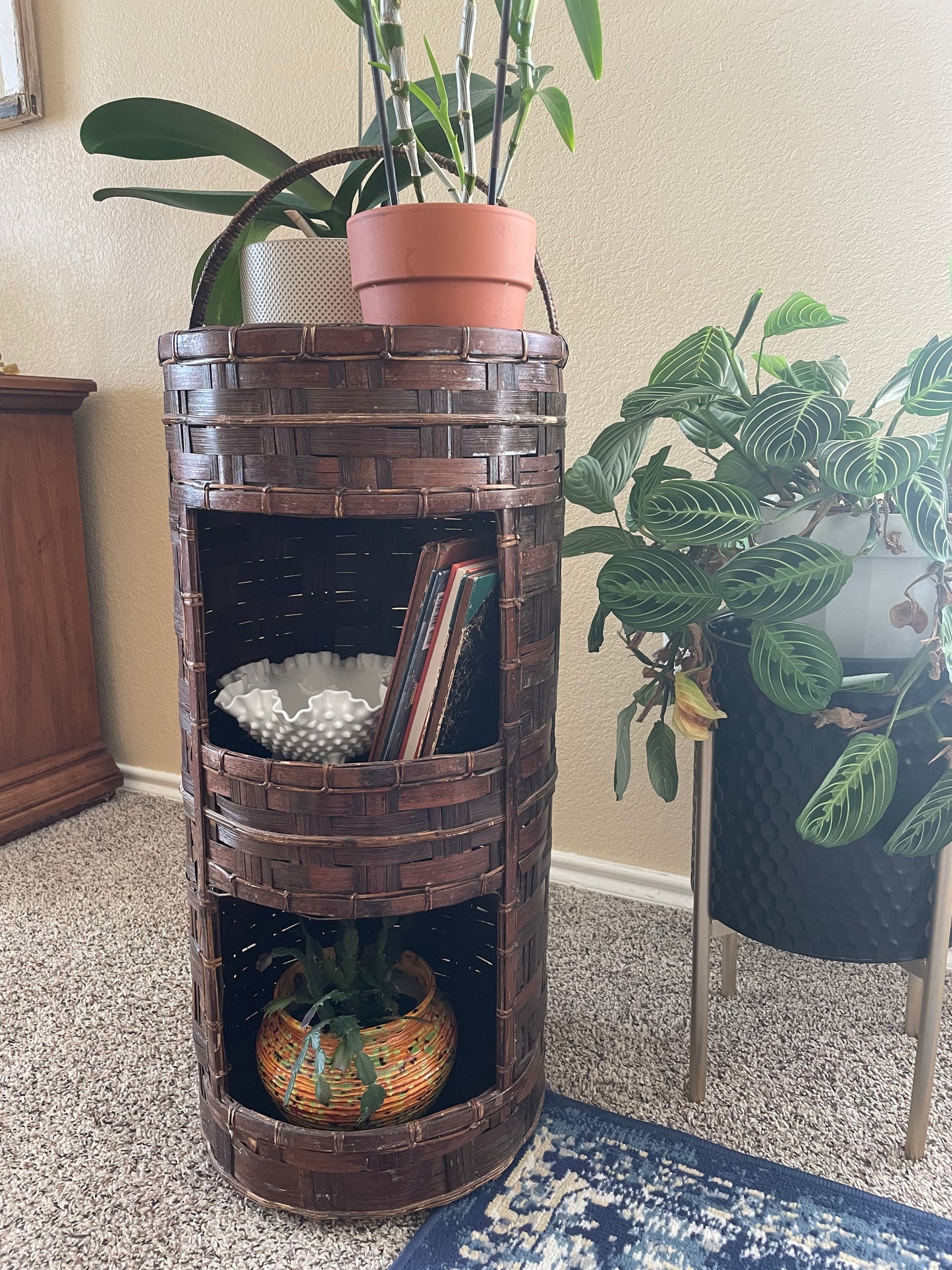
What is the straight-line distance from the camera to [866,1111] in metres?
0.99

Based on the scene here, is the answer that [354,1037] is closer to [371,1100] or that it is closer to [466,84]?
→ [371,1100]

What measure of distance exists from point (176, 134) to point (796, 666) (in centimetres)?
82

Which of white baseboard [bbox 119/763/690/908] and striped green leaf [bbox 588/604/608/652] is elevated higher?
striped green leaf [bbox 588/604/608/652]

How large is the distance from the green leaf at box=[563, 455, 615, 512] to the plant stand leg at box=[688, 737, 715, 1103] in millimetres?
278

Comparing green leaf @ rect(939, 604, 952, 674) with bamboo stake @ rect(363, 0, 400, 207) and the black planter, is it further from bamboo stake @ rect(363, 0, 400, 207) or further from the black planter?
bamboo stake @ rect(363, 0, 400, 207)

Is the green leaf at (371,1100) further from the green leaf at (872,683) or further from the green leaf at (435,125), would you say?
the green leaf at (435,125)

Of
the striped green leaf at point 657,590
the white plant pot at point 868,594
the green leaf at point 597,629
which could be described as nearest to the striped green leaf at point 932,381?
the white plant pot at point 868,594

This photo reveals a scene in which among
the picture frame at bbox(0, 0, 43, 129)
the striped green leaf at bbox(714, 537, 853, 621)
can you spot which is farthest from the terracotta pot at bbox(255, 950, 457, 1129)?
the picture frame at bbox(0, 0, 43, 129)

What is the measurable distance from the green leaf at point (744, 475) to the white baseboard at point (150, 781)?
1.35 m

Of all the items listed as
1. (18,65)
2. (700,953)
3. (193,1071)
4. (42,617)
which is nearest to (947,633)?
(700,953)

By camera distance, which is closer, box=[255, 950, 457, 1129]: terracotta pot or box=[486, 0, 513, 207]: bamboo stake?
box=[486, 0, 513, 207]: bamboo stake

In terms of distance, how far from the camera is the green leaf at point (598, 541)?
3.07ft

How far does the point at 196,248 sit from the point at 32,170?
0.41 metres

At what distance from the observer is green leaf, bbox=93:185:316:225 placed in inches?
37.3
